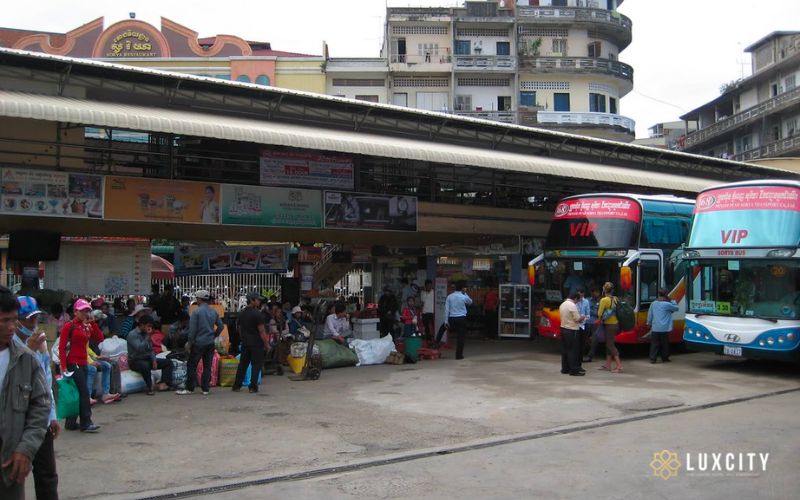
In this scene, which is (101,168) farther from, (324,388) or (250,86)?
(324,388)

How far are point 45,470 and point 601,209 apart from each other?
13885 mm

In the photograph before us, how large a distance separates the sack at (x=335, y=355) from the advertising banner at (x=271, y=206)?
9.20ft

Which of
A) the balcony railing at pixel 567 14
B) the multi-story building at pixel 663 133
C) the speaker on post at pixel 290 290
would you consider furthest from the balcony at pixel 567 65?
the speaker on post at pixel 290 290

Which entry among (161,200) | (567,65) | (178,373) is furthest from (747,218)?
(567,65)

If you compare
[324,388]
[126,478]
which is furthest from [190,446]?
[324,388]

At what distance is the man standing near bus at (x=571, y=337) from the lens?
44.1 feet

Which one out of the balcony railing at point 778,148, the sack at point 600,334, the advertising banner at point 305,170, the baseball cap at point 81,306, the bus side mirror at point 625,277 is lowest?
the sack at point 600,334

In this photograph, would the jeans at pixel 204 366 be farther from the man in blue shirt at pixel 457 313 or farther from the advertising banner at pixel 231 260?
the advertising banner at pixel 231 260

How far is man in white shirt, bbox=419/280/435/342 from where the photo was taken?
62.7 ft

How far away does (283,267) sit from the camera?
18281 mm

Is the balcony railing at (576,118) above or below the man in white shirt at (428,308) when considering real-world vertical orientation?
above

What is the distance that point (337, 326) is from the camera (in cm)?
1530

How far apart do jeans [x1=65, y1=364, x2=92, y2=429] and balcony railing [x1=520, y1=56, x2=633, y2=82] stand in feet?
148

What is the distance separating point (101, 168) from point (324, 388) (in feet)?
26.1
